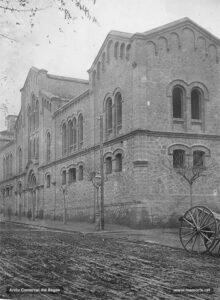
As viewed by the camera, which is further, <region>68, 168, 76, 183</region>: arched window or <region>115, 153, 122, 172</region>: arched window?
<region>68, 168, 76, 183</region>: arched window

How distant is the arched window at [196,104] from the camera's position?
24.2 m

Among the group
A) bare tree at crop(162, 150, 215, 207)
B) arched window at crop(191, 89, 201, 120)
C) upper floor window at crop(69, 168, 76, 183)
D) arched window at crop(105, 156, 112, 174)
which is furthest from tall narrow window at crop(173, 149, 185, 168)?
upper floor window at crop(69, 168, 76, 183)

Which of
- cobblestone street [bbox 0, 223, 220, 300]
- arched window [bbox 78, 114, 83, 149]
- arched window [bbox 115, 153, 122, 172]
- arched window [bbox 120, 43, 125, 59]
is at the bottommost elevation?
cobblestone street [bbox 0, 223, 220, 300]

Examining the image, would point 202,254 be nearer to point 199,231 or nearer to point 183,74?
point 199,231

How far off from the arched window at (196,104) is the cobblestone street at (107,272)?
42.2 ft

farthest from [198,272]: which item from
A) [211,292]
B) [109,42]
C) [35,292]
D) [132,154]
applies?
[109,42]

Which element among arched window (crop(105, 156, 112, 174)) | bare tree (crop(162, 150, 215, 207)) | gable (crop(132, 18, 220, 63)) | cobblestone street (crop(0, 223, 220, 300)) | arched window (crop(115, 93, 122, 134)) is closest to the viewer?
cobblestone street (crop(0, 223, 220, 300))

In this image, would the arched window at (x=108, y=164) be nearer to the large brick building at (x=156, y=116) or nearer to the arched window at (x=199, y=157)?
the large brick building at (x=156, y=116)

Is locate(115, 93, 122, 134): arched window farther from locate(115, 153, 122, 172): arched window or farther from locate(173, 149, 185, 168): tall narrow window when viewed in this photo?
locate(173, 149, 185, 168): tall narrow window

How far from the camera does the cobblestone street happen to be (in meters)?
6.24

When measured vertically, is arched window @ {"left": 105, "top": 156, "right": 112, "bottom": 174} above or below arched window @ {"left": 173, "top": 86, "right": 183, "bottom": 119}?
below

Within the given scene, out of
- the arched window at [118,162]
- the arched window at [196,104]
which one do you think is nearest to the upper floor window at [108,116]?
the arched window at [118,162]

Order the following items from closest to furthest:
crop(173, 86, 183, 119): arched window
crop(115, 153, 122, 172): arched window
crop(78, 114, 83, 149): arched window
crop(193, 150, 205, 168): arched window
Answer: crop(193, 150, 205, 168): arched window → crop(173, 86, 183, 119): arched window → crop(115, 153, 122, 172): arched window → crop(78, 114, 83, 149): arched window

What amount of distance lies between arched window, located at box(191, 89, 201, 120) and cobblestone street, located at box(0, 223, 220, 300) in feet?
42.2
